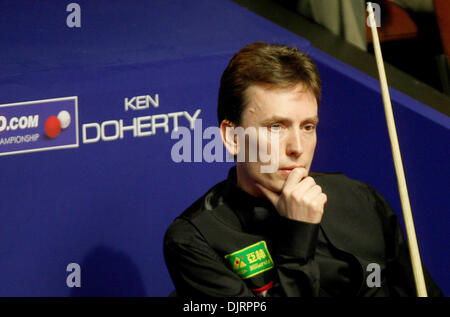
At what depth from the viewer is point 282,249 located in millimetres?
1432

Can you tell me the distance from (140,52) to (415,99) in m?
0.86

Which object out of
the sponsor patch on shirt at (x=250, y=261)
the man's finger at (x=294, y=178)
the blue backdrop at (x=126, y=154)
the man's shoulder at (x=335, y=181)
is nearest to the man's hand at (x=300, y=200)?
the man's finger at (x=294, y=178)

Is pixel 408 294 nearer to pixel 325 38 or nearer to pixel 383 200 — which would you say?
pixel 383 200

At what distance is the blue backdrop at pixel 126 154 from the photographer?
6.44 ft

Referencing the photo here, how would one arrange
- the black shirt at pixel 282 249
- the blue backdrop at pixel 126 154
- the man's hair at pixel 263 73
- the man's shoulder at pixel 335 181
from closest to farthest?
the black shirt at pixel 282 249 → the man's hair at pixel 263 73 → the man's shoulder at pixel 335 181 → the blue backdrop at pixel 126 154

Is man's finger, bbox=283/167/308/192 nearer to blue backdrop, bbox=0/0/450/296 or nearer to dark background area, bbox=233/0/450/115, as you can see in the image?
blue backdrop, bbox=0/0/450/296

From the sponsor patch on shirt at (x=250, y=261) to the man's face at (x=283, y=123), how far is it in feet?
0.48

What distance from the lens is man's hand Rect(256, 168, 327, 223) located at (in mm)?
1425

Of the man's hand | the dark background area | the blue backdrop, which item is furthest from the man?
the dark background area

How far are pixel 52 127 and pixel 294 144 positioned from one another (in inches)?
32.7

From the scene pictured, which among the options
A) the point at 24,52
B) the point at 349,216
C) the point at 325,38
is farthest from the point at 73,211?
the point at 325,38

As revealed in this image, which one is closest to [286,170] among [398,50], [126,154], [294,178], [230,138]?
[294,178]

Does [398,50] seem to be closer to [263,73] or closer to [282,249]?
[263,73]

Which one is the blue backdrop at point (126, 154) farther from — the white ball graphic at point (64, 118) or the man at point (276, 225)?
the man at point (276, 225)
